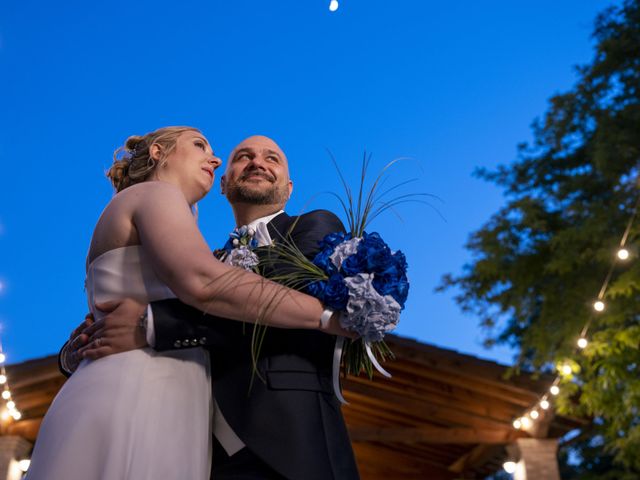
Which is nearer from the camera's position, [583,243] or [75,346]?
[75,346]

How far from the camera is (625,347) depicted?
8359mm

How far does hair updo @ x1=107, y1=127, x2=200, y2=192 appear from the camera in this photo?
2248 millimetres

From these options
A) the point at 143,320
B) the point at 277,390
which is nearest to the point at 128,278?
the point at 143,320

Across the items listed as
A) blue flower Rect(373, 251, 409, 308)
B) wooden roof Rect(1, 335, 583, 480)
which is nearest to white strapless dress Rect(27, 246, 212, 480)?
blue flower Rect(373, 251, 409, 308)

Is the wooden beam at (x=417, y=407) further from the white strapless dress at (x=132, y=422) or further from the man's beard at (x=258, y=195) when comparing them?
the white strapless dress at (x=132, y=422)

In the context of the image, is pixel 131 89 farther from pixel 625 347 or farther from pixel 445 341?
pixel 625 347

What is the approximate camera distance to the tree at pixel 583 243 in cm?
846

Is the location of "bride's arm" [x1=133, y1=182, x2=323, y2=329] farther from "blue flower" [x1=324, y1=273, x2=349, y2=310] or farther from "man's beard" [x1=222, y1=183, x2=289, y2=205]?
"man's beard" [x1=222, y1=183, x2=289, y2=205]

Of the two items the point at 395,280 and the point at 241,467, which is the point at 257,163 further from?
the point at 241,467

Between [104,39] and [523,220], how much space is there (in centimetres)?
10224

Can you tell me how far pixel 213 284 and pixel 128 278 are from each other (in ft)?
1.04

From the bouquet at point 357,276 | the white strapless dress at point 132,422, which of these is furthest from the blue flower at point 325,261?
the white strapless dress at point 132,422

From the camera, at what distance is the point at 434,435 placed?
30.5ft

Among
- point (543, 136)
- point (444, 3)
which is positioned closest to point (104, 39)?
point (444, 3)
